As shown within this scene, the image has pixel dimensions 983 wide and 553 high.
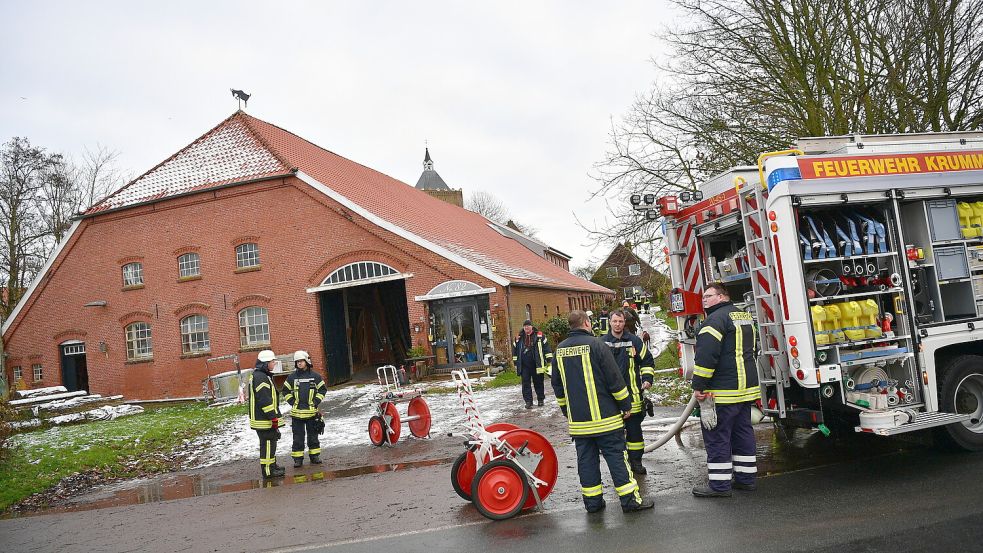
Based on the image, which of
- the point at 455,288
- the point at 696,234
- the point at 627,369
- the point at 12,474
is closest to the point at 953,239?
the point at 696,234

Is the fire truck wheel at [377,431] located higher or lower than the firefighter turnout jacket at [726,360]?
lower

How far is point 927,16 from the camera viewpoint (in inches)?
510

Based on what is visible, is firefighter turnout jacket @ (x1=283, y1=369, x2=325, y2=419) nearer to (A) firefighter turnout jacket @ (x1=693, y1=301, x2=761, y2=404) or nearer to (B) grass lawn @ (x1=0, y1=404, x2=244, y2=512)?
(B) grass lawn @ (x1=0, y1=404, x2=244, y2=512)

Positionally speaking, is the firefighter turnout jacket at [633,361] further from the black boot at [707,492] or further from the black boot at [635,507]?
the black boot at [635,507]

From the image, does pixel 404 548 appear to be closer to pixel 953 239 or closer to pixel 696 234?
pixel 696 234

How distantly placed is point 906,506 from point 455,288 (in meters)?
16.2

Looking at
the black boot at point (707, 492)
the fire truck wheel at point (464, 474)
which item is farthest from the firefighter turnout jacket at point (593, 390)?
the fire truck wheel at point (464, 474)

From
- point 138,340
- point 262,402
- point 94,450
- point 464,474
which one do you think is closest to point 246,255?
point 138,340

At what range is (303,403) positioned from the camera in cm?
981

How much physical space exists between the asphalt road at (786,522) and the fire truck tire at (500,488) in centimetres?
15

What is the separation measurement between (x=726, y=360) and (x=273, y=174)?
63.6 ft

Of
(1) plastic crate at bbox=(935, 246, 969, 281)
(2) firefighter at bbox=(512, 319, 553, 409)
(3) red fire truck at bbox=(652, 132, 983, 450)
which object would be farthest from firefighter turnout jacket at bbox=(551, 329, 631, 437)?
(2) firefighter at bbox=(512, 319, 553, 409)

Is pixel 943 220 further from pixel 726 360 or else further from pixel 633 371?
pixel 633 371

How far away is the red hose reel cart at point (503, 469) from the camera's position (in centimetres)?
597
